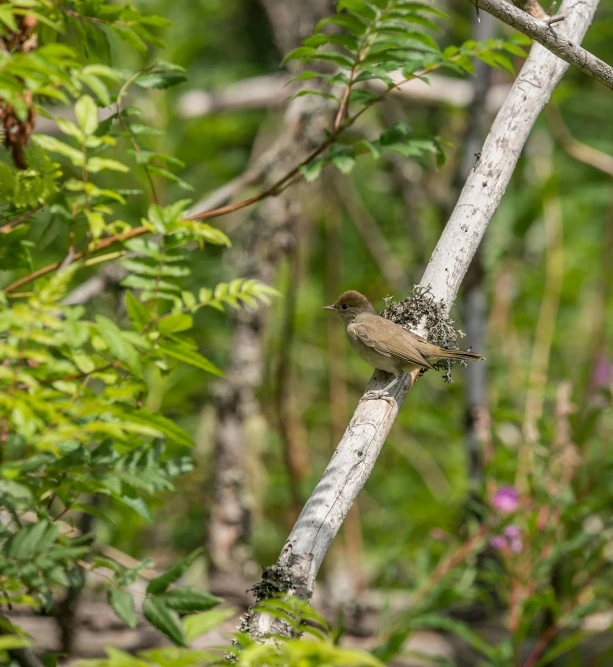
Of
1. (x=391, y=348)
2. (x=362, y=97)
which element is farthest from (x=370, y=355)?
(x=362, y=97)

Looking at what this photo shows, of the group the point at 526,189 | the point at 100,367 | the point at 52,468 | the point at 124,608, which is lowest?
the point at 124,608

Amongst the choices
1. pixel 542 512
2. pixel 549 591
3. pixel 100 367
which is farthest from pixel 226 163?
pixel 100 367

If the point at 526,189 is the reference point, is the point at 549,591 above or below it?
below

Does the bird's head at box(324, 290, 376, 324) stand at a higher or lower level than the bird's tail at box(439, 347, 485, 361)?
higher

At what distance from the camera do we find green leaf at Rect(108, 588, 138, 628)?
1.98 meters

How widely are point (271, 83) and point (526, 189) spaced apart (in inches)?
112

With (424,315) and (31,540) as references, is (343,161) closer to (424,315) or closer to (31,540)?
(424,315)

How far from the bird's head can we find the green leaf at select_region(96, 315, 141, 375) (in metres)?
2.48

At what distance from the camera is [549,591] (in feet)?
13.4

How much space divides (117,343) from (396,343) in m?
1.58

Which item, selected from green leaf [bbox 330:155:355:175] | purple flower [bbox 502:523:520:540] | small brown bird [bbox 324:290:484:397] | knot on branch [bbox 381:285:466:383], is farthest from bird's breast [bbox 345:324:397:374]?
purple flower [bbox 502:523:520:540]

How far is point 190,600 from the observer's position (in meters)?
2.08

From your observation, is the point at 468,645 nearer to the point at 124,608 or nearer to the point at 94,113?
the point at 124,608

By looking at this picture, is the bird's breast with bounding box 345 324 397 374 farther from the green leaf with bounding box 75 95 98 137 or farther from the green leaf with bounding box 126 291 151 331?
the green leaf with bounding box 75 95 98 137
